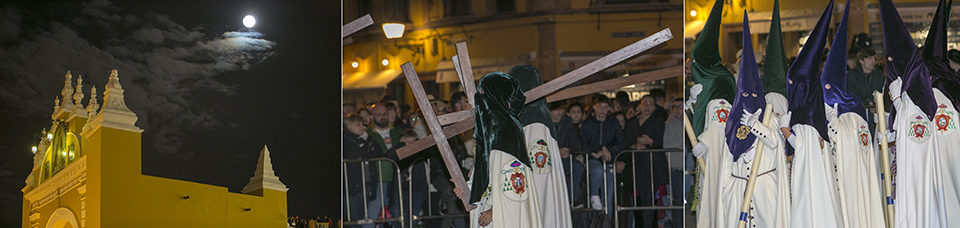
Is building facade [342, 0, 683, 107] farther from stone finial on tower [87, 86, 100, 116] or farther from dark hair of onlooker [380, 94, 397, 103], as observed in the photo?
stone finial on tower [87, 86, 100, 116]

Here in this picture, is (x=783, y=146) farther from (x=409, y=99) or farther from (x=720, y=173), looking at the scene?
(x=409, y=99)

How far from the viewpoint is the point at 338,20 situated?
19.3ft

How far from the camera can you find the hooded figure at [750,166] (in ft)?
15.5

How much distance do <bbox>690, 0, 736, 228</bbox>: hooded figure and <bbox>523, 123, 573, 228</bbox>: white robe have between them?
98cm

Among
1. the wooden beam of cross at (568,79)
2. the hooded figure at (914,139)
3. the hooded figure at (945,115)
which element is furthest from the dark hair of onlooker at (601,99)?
the hooded figure at (945,115)

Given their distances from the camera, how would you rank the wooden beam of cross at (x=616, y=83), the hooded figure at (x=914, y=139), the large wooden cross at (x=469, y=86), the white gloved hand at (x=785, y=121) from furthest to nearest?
the wooden beam of cross at (x=616, y=83) < the large wooden cross at (x=469, y=86) < the hooded figure at (x=914, y=139) < the white gloved hand at (x=785, y=121)

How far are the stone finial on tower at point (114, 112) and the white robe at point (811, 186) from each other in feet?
15.0

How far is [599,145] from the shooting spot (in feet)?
20.0

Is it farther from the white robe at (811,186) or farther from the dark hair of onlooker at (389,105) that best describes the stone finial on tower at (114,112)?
the white robe at (811,186)

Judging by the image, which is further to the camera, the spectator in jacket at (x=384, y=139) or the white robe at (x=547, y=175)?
the spectator in jacket at (x=384, y=139)

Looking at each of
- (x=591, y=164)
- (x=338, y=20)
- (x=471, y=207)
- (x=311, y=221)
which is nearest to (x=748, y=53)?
(x=591, y=164)

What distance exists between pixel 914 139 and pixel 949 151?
0.31m

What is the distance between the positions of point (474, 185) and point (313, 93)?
1.90 meters

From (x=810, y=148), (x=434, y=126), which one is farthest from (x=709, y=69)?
(x=434, y=126)
